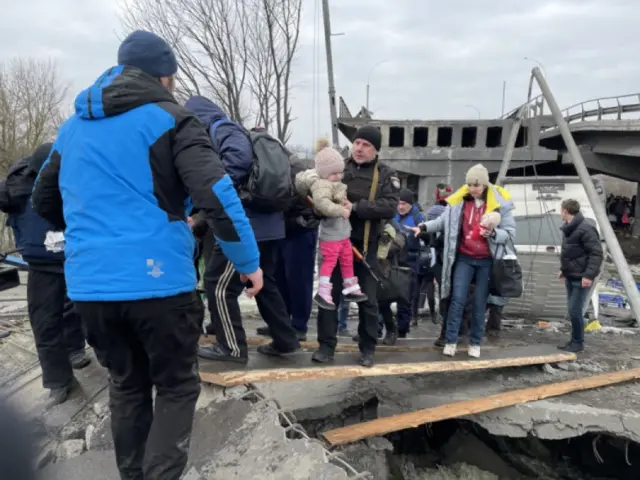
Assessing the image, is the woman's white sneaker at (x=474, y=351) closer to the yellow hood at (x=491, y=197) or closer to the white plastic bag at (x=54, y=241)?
the yellow hood at (x=491, y=197)

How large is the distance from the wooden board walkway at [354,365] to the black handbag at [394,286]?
1.72ft

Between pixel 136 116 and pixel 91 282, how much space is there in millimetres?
710

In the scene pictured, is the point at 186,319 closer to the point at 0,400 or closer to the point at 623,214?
the point at 0,400

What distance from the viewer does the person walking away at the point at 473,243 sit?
4.37 meters

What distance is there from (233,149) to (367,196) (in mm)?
1177

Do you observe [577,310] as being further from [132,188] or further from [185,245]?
[132,188]

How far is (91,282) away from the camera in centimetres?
193

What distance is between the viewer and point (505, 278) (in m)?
4.54

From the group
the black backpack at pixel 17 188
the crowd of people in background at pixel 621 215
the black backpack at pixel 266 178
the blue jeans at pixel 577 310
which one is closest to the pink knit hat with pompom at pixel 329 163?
the black backpack at pixel 266 178

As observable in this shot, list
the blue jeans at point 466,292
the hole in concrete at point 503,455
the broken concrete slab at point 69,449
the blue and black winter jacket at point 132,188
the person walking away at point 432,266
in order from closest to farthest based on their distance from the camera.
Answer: the blue and black winter jacket at point 132,188
the broken concrete slab at point 69,449
the hole in concrete at point 503,455
the blue jeans at point 466,292
the person walking away at point 432,266

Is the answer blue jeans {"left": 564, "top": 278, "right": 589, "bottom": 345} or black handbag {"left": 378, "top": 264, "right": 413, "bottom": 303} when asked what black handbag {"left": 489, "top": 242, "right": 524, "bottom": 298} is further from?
blue jeans {"left": 564, "top": 278, "right": 589, "bottom": 345}

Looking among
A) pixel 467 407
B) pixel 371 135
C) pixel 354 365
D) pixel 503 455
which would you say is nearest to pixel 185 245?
pixel 354 365

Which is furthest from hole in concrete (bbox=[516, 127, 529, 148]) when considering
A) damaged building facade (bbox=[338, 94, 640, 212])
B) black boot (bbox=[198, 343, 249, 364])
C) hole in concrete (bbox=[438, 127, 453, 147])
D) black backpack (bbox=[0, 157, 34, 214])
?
black backpack (bbox=[0, 157, 34, 214])

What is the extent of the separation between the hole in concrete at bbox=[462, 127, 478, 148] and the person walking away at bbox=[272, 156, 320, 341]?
81.3ft
